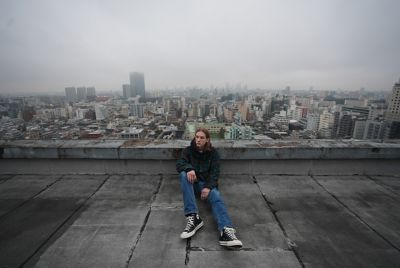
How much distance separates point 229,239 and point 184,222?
1.88 feet

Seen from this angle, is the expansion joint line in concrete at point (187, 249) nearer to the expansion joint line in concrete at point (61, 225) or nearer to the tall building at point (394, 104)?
the expansion joint line in concrete at point (61, 225)

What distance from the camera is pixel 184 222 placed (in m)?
2.17

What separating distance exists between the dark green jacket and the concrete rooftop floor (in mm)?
381

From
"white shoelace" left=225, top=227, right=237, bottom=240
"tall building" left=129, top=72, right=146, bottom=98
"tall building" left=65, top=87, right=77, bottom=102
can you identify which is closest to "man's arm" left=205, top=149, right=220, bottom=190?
"white shoelace" left=225, top=227, right=237, bottom=240

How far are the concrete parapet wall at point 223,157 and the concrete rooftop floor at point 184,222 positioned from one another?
16 centimetres

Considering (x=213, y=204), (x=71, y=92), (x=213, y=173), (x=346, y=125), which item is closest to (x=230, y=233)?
(x=213, y=204)

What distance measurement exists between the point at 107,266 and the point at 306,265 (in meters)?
1.64

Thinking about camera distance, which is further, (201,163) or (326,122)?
(326,122)

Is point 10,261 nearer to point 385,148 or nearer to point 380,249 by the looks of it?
point 380,249

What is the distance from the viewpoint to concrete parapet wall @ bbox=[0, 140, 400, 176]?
3213mm

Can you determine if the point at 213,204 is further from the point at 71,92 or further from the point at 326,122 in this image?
the point at 71,92

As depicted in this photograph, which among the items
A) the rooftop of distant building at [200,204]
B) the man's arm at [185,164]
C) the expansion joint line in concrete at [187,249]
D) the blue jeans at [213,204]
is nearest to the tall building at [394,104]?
the rooftop of distant building at [200,204]

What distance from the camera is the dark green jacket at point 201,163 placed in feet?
8.65

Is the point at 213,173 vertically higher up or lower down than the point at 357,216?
higher up
